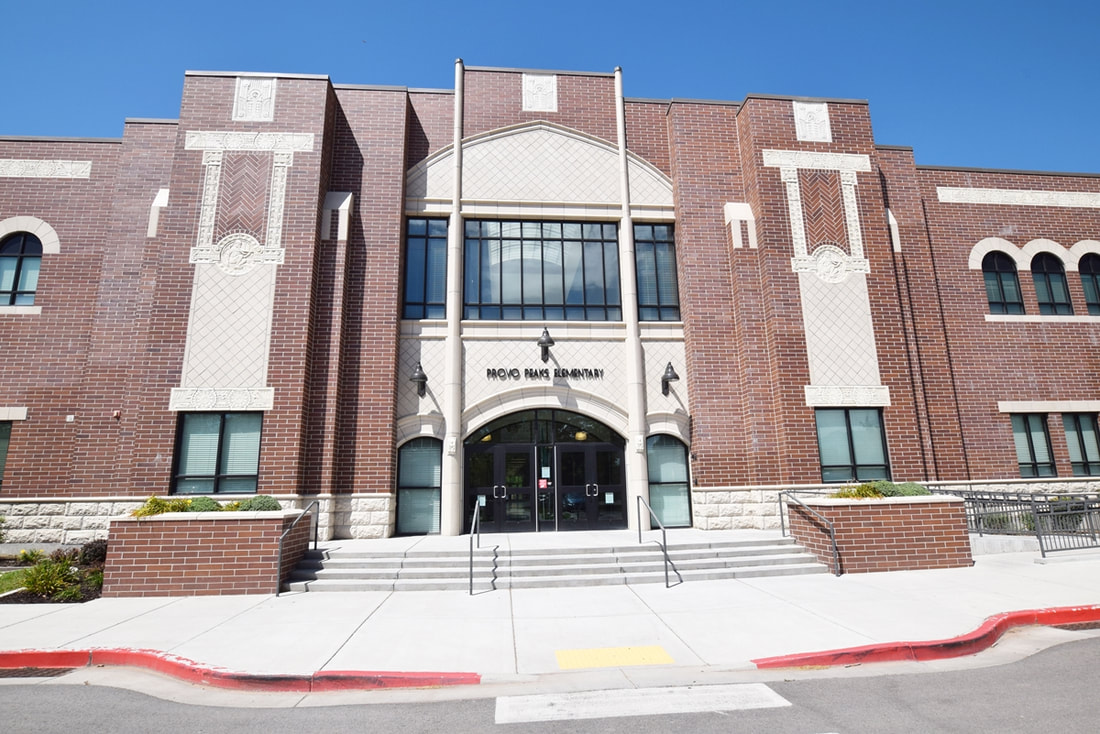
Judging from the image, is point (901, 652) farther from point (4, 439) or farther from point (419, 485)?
point (4, 439)

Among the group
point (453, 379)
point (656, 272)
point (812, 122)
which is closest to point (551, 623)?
point (453, 379)

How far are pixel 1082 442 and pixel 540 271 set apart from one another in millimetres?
16186

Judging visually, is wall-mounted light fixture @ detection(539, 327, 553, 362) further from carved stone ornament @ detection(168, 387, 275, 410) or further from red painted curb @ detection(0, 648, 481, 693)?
red painted curb @ detection(0, 648, 481, 693)

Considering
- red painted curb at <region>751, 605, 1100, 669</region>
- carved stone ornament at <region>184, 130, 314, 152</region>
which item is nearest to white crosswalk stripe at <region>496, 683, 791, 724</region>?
red painted curb at <region>751, 605, 1100, 669</region>

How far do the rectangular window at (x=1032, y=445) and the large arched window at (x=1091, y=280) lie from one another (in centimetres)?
421

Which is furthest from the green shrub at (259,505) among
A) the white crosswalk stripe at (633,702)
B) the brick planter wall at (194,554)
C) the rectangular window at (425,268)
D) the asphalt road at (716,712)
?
the white crosswalk stripe at (633,702)

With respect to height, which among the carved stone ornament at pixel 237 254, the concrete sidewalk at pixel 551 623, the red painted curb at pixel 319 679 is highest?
the carved stone ornament at pixel 237 254

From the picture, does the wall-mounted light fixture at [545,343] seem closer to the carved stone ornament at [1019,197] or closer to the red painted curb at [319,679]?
the red painted curb at [319,679]

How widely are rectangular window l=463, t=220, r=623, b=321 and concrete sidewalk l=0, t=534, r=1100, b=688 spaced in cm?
816

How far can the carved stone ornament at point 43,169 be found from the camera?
1584 centimetres

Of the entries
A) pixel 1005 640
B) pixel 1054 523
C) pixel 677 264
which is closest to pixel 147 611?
pixel 1005 640

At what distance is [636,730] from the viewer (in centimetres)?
469

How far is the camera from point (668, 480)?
51.3 feet

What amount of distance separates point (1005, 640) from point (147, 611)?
11696 mm
